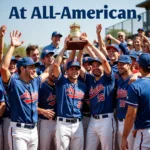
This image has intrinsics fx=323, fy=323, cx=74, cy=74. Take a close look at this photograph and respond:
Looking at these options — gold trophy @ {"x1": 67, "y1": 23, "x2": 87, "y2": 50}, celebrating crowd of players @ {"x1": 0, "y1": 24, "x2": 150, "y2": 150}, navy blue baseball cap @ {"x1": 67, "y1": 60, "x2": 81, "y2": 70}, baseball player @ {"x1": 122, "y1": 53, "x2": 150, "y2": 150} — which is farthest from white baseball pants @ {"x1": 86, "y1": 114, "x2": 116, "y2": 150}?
gold trophy @ {"x1": 67, "y1": 23, "x2": 87, "y2": 50}

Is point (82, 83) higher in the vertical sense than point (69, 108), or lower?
higher

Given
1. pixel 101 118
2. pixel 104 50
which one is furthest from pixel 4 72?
pixel 104 50

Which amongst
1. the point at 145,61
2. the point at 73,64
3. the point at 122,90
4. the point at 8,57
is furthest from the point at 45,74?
the point at 145,61

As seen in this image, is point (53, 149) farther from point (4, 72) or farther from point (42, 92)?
point (4, 72)

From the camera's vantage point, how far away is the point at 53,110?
6113 mm

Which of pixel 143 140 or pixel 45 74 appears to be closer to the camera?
pixel 143 140

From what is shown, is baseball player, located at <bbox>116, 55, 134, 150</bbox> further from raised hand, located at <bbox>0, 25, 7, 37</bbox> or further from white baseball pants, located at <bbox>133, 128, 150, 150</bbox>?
raised hand, located at <bbox>0, 25, 7, 37</bbox>

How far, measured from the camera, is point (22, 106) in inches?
208

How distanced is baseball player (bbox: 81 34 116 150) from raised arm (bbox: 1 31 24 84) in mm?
1330

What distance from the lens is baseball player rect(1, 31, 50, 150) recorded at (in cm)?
521

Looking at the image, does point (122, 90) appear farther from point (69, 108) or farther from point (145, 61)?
point (145, 61)

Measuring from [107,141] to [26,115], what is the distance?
1.59 meters

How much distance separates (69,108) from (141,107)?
1685 millimetres

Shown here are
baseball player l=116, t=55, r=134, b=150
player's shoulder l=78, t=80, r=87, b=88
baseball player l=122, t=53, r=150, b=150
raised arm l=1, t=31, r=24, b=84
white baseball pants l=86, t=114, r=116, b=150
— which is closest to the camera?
baseball player l=122, t=53, r=150, b=150
